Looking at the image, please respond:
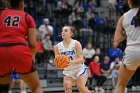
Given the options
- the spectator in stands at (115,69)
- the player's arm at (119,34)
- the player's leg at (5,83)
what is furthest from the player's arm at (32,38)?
the spectator in stands at (115,69)

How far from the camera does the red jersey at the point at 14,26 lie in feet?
22.2

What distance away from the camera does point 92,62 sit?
56.6 feet

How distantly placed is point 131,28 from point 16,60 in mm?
2055

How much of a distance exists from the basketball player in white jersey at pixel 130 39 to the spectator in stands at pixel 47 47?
10.2 meters

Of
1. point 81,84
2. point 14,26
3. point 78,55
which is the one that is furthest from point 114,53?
point 14,26

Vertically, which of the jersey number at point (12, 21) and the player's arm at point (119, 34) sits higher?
the jersey number at point (12, 21)

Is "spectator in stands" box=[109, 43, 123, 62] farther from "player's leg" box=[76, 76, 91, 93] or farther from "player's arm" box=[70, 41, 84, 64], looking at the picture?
"player's leg" box=[76, 76, 91, 93]

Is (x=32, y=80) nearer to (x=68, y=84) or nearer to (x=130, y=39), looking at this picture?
(x=130, y=39)

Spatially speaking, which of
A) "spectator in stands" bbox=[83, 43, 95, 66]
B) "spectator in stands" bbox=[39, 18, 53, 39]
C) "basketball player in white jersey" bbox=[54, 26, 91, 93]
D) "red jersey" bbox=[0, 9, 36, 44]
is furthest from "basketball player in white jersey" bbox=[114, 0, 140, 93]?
"spectator in stands" bbox=[39, 18, 53, 39]

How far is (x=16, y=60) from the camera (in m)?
6.62

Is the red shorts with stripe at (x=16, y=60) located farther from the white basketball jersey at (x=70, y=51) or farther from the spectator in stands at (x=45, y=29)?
the spectator in stands at (x=45, y=29)

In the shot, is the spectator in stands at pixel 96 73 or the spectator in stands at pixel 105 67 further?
the spectator in stands at pixel 105 67

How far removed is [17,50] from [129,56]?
1.90 metres

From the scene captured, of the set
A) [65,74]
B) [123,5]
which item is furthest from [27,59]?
[123,5]
